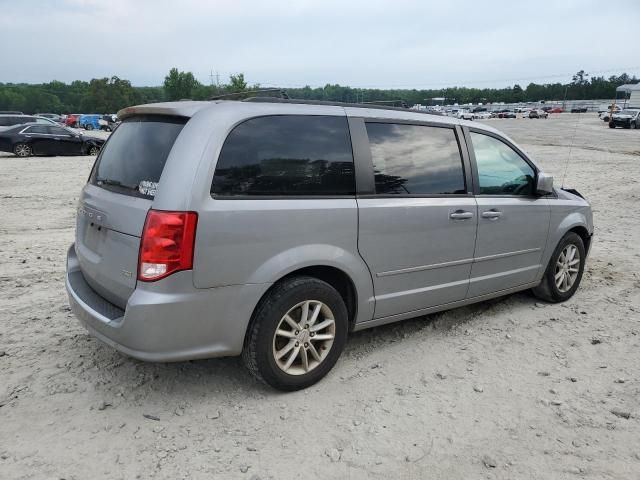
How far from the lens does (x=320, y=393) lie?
3365mm

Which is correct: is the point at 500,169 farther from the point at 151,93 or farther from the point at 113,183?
the point at 151,93

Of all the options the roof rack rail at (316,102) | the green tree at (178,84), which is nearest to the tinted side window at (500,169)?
the roof rack rail at (316,102)

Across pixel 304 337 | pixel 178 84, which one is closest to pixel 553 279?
pixel 304 337

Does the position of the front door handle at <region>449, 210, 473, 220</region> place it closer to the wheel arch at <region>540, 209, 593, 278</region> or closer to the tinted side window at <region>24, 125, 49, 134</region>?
the wheel arch at <region>540, 209, 593, 278</region>

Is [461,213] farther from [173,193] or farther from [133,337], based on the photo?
[133,337]

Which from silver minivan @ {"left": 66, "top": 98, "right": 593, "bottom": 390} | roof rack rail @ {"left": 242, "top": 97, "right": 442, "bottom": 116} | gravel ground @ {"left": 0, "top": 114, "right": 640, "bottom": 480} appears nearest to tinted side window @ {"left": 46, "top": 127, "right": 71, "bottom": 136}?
gravel ground @ {"left": 0, "top": 114, "right": 640, "bottom": 480}

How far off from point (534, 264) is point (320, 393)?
8.14ft

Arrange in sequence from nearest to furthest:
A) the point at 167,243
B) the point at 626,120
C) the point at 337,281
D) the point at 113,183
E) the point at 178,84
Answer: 1. the point at 167,243
2. the point at 113,183
3. the point at 337,281
4. the point at 626,120
5. the point at 178,84

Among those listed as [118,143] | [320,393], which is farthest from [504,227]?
[118,143]

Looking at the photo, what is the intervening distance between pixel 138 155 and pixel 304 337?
152 cm

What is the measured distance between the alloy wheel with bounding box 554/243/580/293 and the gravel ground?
273 millimetres

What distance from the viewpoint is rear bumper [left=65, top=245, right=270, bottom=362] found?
2.80m

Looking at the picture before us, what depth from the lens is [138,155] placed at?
3229 millimetres

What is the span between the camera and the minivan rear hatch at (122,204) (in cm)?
293
